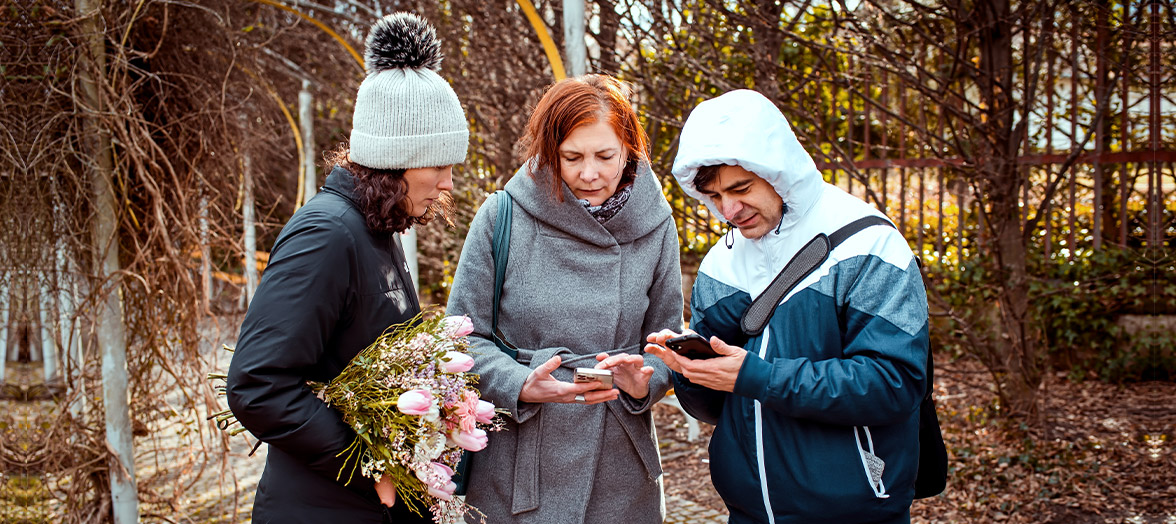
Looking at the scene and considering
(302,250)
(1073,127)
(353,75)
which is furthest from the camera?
(353,75)

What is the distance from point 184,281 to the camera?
390 centimetres

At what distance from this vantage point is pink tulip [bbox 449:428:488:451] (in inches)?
76.3

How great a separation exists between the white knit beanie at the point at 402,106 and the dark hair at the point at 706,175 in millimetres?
562

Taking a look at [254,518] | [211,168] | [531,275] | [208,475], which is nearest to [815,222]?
[531,275]

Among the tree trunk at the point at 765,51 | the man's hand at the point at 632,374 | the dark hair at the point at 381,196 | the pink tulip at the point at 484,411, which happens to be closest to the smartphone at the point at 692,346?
the man's hand at the point at 632,374

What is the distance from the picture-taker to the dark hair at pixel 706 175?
1.94 metres

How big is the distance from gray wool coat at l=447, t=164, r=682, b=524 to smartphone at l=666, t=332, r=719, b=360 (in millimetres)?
373

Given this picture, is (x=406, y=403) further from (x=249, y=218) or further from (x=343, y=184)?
(x=249, y=218)

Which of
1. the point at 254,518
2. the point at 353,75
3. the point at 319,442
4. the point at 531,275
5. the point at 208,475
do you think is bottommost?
the point at 208,475

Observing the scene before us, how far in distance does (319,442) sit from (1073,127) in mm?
4749

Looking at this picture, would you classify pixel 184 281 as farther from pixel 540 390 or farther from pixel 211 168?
pixel 540 390

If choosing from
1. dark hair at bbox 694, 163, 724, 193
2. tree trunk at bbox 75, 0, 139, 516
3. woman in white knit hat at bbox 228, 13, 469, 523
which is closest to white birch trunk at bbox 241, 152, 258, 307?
tree trunk at bbox 75, 0, 139, 516

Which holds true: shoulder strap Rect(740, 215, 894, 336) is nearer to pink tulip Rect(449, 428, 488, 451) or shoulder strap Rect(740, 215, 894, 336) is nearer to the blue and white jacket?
the blue and white jacket

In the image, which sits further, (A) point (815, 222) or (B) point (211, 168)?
(B) point (211, 168)
